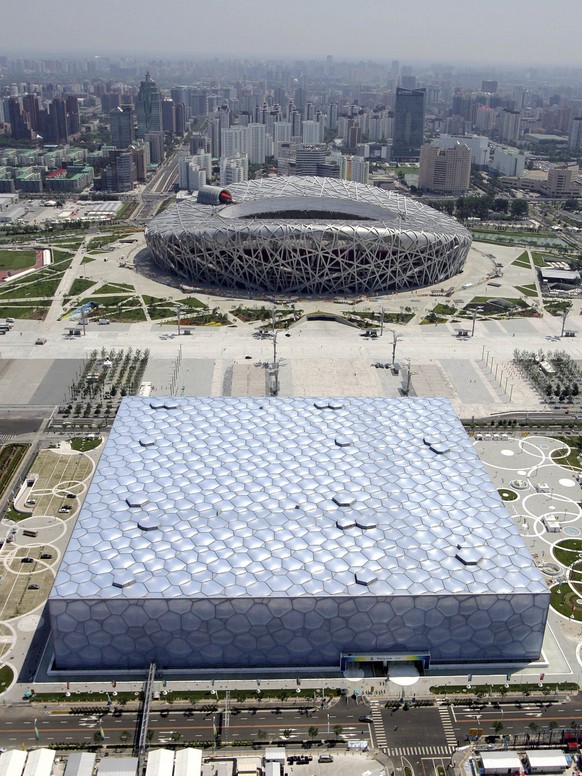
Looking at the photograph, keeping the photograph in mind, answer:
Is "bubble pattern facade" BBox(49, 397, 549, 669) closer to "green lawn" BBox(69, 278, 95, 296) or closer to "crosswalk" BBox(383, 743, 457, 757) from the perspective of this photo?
"crosswalk" BBox(383, 743, 457, 757)

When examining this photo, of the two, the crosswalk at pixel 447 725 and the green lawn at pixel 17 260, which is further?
the green lawn at pixel 17 260

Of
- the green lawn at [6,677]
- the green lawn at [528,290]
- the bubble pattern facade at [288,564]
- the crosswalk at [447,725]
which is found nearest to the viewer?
the crosswalk at [447,725]

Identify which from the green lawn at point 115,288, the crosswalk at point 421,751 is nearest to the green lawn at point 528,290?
the green lawn at point 115,288

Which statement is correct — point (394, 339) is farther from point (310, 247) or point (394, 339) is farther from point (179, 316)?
point (179, 316)

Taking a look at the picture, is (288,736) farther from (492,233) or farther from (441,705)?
(492,233)

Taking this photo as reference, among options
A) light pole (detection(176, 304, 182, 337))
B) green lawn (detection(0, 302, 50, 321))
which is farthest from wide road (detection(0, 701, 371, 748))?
green lawn (detection(0, 302, 50, 321))

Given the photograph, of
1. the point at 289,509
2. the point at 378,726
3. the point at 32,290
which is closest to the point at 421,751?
the point at 378,726

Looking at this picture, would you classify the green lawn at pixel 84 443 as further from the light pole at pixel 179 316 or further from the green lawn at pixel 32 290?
the green lawn at pixel 32 290
